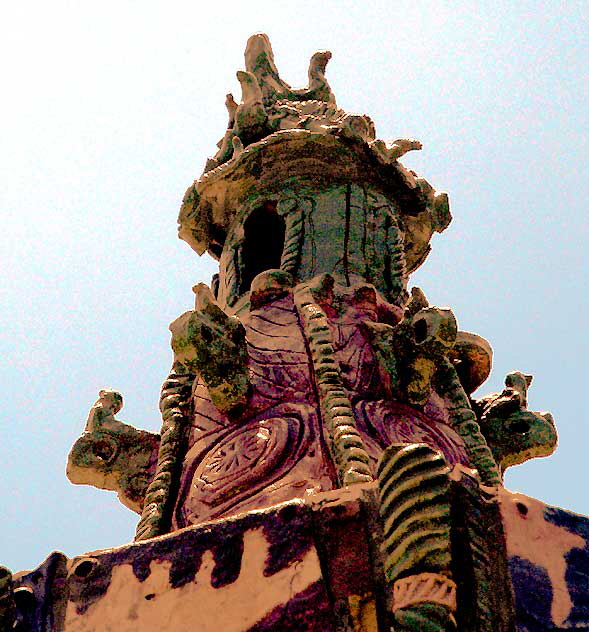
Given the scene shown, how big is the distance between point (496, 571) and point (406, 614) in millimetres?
433

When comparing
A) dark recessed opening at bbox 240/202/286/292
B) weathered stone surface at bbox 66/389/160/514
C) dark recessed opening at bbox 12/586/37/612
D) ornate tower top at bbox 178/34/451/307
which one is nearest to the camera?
dark recessed opening at bbox 12/586/37/612

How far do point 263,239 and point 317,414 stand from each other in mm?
3431

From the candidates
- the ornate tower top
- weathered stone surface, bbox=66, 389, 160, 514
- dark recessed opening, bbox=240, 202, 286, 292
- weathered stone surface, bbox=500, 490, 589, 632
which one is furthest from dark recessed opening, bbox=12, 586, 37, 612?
dark recessed opening, bbox=240, 202, 286, 292

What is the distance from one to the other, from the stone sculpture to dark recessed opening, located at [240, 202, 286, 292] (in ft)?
0.05

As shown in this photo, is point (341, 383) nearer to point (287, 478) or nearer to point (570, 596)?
point (287, 478)

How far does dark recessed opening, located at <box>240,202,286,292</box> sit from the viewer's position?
873 cm

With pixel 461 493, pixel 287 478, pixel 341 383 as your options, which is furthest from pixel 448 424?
pixel 461 493

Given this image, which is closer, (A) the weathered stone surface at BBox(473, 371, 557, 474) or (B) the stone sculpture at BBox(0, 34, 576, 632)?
(B) the stone sculpture at BBox(0, 34, 576, 632)

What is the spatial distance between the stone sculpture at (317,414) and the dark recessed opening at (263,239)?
0.05 ft

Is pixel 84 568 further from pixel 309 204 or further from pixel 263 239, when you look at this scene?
pixel 263 239

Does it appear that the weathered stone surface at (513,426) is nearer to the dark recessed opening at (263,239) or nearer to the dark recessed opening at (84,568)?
the dark recessed opening at (263,239)

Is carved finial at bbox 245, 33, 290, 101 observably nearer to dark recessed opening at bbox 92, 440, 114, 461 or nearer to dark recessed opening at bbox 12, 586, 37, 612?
dark recessed opening at bbox 92, 440, 114, 461

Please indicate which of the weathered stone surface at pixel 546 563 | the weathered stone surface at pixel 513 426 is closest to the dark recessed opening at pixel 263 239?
the weathered stone surface at pixel 513 426

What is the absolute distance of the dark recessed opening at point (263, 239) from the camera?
28.7 ft
